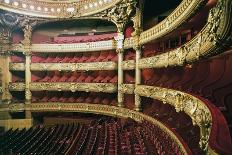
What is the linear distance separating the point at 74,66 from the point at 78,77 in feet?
3.95

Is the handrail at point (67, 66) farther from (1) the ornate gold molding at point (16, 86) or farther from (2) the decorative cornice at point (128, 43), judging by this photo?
(2) the decorative cornice at point (128, 43)

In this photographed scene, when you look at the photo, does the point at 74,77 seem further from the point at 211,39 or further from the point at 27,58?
the point at 211,39

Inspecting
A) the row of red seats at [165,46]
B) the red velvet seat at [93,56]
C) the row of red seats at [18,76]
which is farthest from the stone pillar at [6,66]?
the row of red seats at [165,46]

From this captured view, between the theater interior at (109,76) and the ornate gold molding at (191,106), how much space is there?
31mm

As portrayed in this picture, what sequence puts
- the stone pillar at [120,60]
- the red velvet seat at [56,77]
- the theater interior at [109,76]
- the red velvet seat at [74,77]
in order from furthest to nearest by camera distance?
1. the red velvet seat at [56,77]
2. the red velvet seat at [74,77]
3. the stone pillar at [120,60]
4. the theater interior at [109,76]

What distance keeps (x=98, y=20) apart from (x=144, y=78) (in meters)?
5.33

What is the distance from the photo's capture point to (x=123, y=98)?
45.9 ft

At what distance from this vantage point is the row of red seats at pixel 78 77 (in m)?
15.8

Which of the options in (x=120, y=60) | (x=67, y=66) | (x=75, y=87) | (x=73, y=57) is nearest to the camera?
(x=120, y=60)

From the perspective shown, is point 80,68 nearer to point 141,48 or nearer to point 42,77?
point 42,77

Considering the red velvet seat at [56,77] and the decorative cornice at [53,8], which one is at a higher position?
the decorative cornice at [53,8]

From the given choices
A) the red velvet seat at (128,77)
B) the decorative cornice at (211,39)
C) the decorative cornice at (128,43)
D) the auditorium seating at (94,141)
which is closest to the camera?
the decorative cornice at (211,39)

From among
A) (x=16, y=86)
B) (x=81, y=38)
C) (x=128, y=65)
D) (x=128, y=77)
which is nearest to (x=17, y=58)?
(x=16, y=86)

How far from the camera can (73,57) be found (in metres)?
17.3
